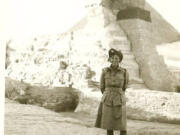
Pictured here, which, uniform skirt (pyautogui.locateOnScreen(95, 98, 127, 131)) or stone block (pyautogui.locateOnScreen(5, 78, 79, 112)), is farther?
stone block (pyautogui.locateOnScreen(5, 78, 79, 112))

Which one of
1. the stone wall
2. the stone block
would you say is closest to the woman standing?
the stone block

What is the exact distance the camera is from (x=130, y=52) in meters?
6.59

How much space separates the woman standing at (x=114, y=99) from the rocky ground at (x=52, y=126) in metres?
0.73

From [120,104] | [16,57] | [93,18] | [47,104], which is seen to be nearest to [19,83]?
[47,104]

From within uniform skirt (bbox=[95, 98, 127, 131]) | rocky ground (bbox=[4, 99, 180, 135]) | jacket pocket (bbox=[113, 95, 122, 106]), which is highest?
jacket pocket (bbox=[113, 95, 122, 106])

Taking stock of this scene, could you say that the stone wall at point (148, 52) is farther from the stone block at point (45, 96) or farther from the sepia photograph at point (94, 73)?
the stone block at point (45, 96)

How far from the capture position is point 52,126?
12.6 ft

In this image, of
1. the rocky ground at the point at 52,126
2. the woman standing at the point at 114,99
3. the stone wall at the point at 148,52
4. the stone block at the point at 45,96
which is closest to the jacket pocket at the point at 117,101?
the woman standing at the point at 114,99

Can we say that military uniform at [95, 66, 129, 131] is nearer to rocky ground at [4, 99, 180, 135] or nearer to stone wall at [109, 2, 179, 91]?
rocky ground at [4, 99, 180, 135]

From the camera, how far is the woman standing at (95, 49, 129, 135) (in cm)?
298

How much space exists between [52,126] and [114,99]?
1.21m

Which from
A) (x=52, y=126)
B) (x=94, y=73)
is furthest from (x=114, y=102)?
(x=94, y=73)

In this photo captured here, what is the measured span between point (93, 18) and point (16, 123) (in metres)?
3.89

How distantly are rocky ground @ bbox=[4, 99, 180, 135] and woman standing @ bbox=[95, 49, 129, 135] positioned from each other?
28.6 inches
